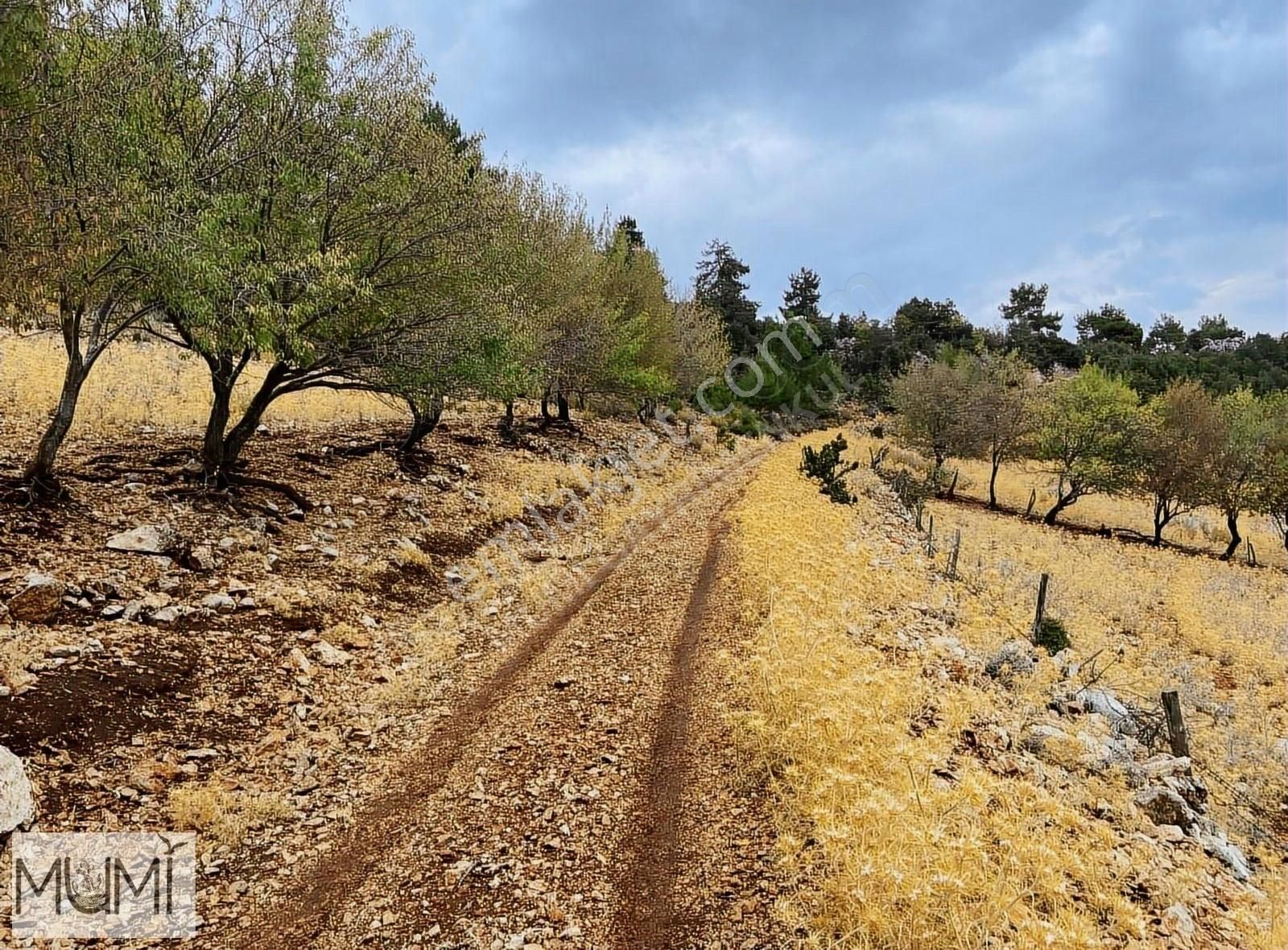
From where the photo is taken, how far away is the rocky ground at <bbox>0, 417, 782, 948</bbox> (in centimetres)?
507

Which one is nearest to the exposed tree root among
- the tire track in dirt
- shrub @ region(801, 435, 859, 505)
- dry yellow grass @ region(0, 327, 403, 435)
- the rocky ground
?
the rocky ground

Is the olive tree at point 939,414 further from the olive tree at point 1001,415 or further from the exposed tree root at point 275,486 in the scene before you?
the exposed tree root at point 275,486

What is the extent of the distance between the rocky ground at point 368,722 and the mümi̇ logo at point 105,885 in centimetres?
18

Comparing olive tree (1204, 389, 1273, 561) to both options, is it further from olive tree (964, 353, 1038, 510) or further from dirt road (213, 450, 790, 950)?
dirt road (213, 450, 790, 950)

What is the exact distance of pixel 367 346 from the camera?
1309cm

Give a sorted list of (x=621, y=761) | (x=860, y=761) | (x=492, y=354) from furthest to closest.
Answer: (x=492, y=354) → (x=621, y=761) → (x=860, y=761)

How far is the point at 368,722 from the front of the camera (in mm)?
7984

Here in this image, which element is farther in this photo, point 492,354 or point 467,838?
point 492,354

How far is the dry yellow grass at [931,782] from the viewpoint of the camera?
4.53 metres

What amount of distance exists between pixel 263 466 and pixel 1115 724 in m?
17.2

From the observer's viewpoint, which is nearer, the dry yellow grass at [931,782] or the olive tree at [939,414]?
the dry yellow grass at [931,782]

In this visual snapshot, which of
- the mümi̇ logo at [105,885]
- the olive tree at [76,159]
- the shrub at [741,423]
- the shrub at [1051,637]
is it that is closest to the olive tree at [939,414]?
the shrub at [741,423]

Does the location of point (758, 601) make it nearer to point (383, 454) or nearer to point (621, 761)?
point (621, 761)

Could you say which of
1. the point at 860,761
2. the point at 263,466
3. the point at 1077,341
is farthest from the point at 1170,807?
the point at 1077,341
